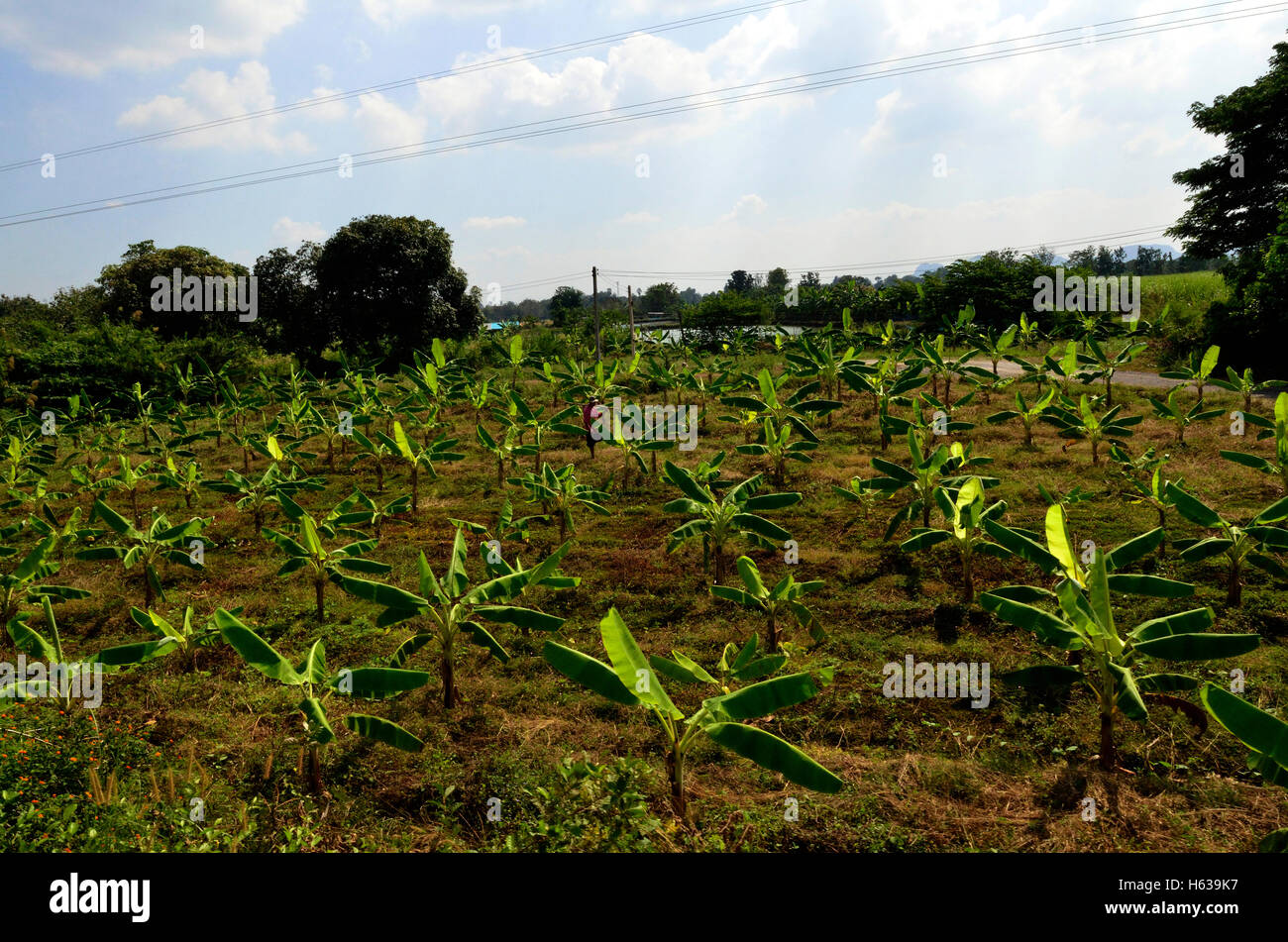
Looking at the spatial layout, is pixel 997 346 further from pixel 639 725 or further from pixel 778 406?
pixel 639 725

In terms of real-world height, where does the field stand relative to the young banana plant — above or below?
below

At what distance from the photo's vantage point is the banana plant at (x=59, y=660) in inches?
149

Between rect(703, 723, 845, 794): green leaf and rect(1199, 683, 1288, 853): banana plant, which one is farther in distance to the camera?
rect(703, 723, 845, 794): green leaf

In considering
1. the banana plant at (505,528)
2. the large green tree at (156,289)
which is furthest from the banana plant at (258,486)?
the large green tree at (156,289)

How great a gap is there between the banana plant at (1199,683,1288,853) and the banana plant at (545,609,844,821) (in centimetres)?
135

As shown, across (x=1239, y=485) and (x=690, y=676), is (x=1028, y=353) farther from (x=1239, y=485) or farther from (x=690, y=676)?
(x=690, y=676)

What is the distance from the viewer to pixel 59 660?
4.21 meters

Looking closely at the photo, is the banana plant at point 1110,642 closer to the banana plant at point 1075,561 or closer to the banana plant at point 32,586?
the banana plant at point 1075,561

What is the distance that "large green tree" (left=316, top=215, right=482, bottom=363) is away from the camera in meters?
21.5

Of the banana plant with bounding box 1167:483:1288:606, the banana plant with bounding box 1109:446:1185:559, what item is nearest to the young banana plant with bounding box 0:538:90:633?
the banana plant with bounding box 1167:483:1288:606

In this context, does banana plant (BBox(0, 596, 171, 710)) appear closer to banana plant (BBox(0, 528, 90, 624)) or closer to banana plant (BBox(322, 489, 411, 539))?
banana plant (BBox(0, 528, 90, 624))

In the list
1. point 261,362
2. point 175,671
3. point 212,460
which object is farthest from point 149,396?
point 175,671

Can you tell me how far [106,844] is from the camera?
122 inches

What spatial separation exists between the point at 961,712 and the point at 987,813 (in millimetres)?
881
